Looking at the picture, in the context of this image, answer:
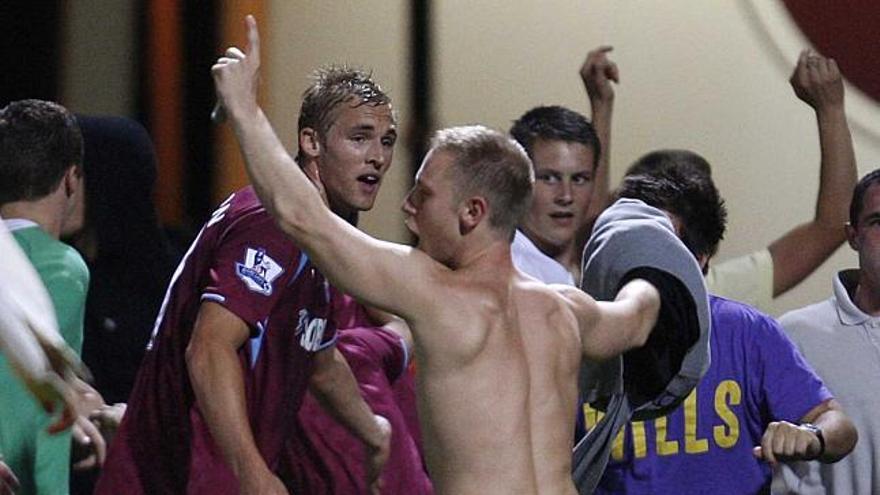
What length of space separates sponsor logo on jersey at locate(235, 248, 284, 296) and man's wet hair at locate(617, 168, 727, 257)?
2.49 feet

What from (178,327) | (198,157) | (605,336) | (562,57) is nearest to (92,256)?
(198,157)

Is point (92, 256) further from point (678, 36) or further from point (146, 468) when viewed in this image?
point (678, 36)

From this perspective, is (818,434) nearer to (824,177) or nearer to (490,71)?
(824,177)

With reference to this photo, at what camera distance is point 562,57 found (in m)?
A: 5.41

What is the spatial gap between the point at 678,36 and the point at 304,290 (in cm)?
171

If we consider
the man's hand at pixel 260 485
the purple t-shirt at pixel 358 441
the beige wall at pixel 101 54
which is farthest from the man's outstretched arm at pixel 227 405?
the beige wall at pixel 101 54

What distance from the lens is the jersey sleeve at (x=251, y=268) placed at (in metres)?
3.95

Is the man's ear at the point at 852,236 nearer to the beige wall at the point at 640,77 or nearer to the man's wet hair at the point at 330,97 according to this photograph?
the beige wall at the point at 640,77

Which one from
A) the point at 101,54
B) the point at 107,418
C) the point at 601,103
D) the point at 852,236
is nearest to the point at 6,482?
the point at 107,418

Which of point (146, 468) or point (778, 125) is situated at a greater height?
point (778, 125)

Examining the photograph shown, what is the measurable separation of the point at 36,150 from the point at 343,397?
848 mm

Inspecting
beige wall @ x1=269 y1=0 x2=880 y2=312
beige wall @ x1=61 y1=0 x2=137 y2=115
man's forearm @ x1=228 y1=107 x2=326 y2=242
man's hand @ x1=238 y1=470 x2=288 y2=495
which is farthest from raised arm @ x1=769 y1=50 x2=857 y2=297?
man's forearm @ x1=228 y1=107 x2=326 y2=242

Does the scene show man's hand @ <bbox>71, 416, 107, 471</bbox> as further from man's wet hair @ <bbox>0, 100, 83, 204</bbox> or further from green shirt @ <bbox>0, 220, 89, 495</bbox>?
man's wet hair @ <bbox>0, 100, 83, 204</bbox>

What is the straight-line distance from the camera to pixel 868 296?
4977 mm
